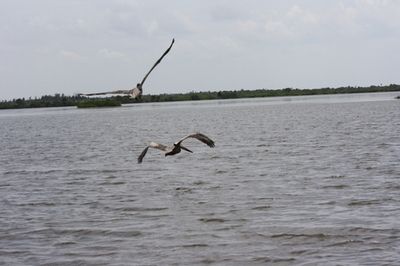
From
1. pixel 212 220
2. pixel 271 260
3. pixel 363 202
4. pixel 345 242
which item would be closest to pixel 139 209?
pixel 212 220

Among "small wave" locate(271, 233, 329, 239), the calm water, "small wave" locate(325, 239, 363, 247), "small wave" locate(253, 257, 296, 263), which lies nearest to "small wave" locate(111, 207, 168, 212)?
the calm water

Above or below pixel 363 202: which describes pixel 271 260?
A: below

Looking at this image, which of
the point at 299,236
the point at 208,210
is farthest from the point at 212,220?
the point at 299,236

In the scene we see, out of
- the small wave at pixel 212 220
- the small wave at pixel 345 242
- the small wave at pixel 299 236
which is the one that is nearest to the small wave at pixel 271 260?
the small wave at pixel 345 242

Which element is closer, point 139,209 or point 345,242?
point 345,242

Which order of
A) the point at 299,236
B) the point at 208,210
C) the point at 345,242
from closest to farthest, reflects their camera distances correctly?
the point at 345,242 → the point at 299,236 → the point at 208,210

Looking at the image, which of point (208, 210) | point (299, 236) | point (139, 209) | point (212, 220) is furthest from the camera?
point (139, 209)

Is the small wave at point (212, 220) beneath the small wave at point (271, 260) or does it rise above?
above

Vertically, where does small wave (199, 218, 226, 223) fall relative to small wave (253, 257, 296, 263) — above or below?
above

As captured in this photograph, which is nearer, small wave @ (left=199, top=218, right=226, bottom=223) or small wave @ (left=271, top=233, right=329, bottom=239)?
small wave @ (left=271, top=233, right=329, bottom=239)

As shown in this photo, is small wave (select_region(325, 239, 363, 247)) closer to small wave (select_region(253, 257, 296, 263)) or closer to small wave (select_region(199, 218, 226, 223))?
small wave (select_region(253, 257, 296, 263))

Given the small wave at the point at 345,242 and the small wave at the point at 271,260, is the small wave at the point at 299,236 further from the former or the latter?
the small wave at the point at 271,260

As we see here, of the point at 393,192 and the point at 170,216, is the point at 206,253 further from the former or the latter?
the point at 393,192

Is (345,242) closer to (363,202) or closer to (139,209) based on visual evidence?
(363,202)
